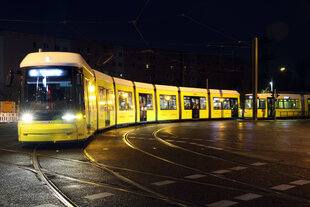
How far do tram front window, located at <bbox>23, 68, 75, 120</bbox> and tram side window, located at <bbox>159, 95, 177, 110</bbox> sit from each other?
1702 centimetres

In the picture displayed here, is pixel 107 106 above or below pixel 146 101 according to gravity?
below

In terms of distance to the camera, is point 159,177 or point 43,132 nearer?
point 159,177

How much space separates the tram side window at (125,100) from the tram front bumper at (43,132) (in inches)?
420

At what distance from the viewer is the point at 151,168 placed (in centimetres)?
806

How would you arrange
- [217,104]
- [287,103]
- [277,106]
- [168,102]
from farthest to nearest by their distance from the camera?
[287,103] < [277,106] < [217,104] < [168,102]

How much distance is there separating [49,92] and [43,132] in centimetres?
137

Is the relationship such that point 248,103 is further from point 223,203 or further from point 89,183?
point 223,203

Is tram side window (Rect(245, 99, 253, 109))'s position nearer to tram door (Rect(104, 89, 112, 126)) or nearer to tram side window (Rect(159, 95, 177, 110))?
tram side window (Rect(159, 95, 177, 110))

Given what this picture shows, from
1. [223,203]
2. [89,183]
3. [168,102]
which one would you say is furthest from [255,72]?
[223,203]

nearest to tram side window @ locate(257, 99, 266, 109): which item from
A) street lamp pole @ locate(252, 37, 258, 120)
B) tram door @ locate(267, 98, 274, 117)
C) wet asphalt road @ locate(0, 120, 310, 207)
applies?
tram door @ locate(267, 98, 274, 117)

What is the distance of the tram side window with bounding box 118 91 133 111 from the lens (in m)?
22.3

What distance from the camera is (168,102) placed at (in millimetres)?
29344

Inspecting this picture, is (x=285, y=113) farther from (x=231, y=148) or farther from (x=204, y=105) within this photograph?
(x=231, y=148)

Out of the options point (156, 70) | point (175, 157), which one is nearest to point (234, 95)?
point (175, 157)
